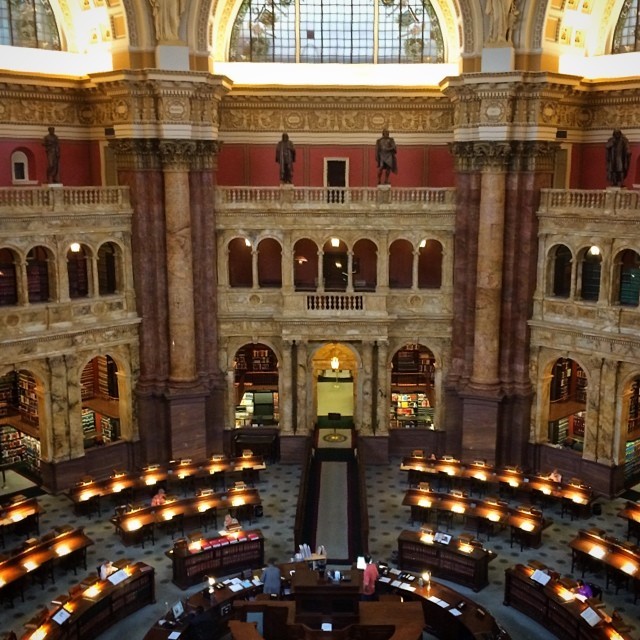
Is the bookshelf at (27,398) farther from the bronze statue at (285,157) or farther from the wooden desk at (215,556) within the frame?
the bronze statue at (285,157)

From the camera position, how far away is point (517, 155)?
2839 centimetres

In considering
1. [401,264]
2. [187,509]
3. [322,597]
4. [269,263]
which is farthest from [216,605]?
[401,264]

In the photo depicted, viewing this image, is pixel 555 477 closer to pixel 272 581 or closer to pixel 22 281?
pixel 272 581

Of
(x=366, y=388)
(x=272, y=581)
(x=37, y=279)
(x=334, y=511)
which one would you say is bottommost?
(x=334, y=511)

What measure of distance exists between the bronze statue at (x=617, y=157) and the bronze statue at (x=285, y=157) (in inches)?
434

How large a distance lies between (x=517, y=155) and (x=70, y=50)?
1712cm

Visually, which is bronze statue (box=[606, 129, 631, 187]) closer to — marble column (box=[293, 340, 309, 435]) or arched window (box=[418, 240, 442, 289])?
arched window (box=[418, 240, 442, 289])

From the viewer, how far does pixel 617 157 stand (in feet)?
87.2

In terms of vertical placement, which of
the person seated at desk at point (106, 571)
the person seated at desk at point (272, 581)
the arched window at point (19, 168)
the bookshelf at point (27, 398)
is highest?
the arched window at point (19, 168)

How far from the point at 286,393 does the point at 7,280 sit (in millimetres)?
11130

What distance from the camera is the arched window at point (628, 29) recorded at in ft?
96.5

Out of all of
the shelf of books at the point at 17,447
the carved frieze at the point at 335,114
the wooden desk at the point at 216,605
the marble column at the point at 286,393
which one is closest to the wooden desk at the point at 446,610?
the wooden desk at the point at 216,605

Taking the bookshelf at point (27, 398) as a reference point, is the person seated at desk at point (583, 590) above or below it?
below

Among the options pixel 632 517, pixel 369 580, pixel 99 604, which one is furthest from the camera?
pixel 632 517
